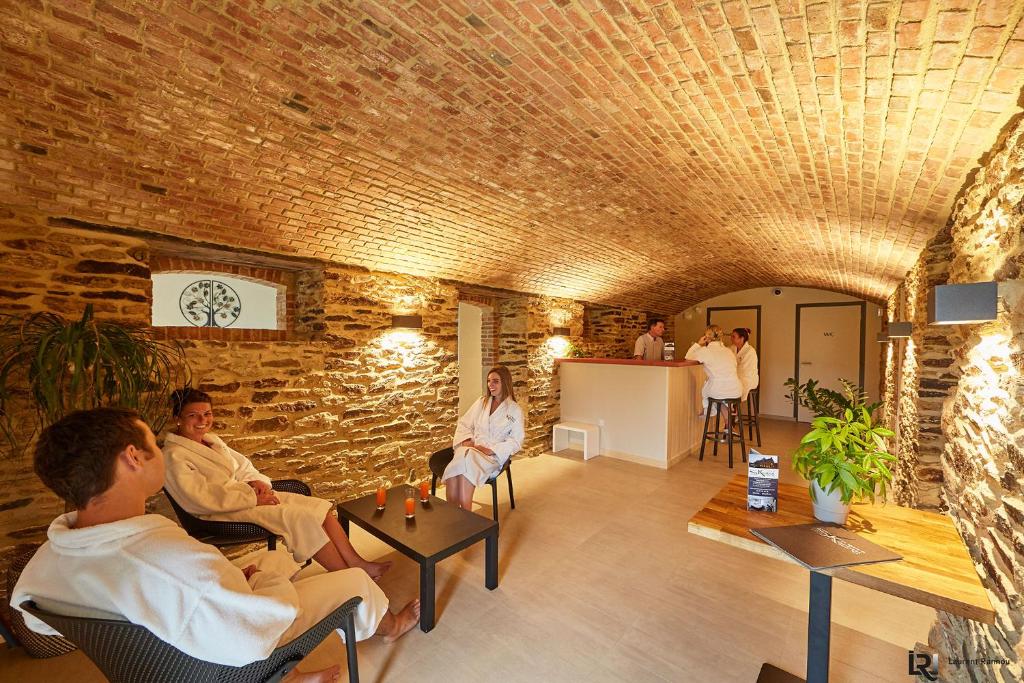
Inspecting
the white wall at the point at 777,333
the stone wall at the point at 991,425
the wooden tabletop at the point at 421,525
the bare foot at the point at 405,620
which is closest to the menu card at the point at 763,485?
the stone wall at the point at 991,425

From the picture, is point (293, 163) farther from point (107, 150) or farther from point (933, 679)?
point (933, 679)

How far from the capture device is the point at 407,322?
4262mm

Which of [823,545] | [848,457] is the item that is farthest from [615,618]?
[848,457]

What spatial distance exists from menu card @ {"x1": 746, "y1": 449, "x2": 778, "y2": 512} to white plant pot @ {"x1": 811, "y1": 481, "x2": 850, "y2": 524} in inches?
6.0

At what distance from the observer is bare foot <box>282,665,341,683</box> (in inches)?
73.6

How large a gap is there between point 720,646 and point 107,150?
392cm

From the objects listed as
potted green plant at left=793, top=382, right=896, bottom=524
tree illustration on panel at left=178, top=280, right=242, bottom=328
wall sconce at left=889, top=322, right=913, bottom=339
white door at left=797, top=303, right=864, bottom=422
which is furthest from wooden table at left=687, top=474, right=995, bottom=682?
tree illustration on panel at left=178, top=280, right=242, bottom=328

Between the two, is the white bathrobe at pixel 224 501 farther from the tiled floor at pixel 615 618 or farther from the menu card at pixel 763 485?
the menu card at pixel 763 485

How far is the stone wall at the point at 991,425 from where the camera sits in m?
1.41

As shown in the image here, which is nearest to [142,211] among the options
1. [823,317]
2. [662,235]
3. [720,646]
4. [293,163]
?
[293,163]

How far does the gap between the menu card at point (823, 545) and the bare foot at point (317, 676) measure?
6.13ft

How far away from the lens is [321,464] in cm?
376

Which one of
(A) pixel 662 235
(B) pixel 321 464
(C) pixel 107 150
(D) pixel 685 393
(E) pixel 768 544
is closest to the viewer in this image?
(E) pixel 768 544

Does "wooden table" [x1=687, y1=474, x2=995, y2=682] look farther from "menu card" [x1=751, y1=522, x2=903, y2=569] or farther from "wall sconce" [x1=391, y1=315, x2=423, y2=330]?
"wall sconce" [x1=391, y1=315, x2=423, y2=330]
